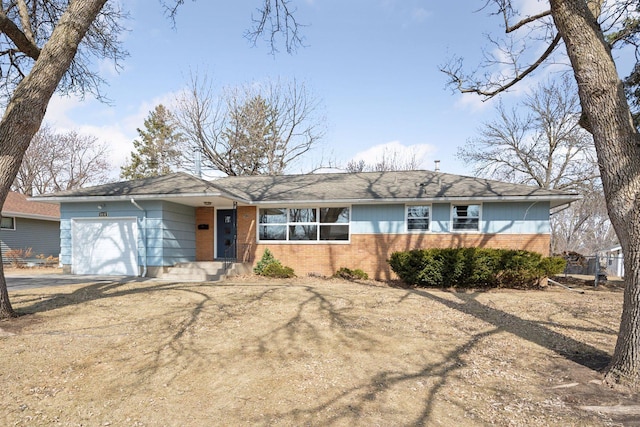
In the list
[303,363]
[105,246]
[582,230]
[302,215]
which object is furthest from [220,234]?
[582,230]

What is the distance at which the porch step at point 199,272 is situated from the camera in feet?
39.1

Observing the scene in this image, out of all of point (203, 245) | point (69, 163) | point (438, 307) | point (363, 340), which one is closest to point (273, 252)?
point (203, 245)

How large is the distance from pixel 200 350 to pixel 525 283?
10.0 meters

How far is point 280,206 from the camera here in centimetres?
1368

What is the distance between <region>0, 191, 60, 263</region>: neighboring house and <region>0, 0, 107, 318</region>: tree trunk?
45.9 feet

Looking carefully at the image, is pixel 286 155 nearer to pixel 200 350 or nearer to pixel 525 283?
pixel 525 283

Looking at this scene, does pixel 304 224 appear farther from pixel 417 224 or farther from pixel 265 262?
pixel 417 224

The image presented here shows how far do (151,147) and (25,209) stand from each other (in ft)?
62.1

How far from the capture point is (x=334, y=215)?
13.4 metres

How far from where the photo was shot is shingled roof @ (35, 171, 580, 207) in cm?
1173

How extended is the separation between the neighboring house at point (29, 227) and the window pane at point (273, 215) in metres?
11.9

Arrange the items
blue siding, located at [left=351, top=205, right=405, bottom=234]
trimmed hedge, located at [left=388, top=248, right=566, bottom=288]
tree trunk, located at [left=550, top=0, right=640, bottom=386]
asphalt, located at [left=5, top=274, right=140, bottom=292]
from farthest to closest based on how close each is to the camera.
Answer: blue siding, located at [left=351, top=205, right=405, bottom=234]
trimmed hedge, located at [left=388, top=248, right=566, bottom=288]
asphalt, located at [left=5, top=274, right=140, bottom=292]
tree trunk, located at [left=550, top=0, right=640, bottom=386]

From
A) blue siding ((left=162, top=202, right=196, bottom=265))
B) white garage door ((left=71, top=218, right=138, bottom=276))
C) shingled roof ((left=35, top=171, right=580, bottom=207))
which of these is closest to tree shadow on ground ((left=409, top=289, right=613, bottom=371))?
shingled roof ((left=35, top=171, right=580, bottom=207))

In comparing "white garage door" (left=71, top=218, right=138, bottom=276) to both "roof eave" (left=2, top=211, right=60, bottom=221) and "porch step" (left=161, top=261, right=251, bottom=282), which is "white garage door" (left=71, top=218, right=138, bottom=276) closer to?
"porch step" (left=161, top=261, right=251, bottom=282)
